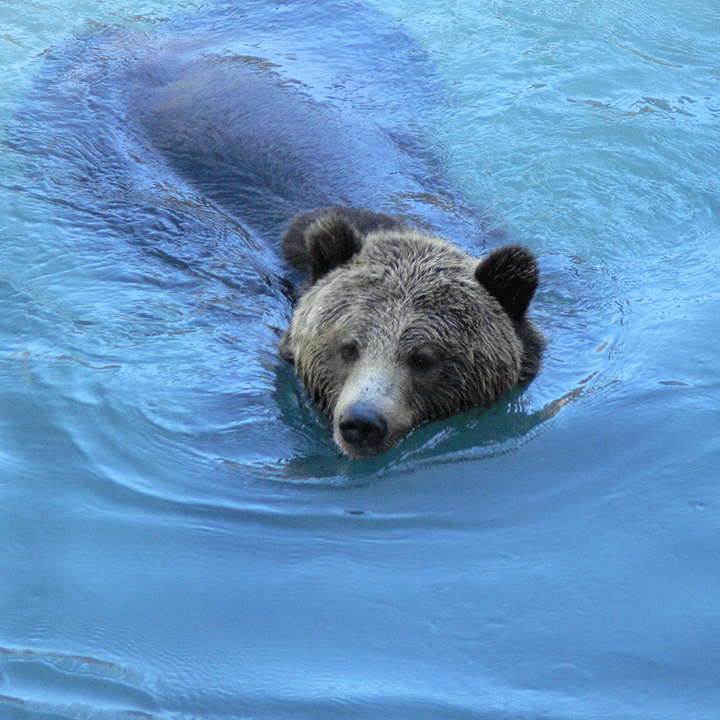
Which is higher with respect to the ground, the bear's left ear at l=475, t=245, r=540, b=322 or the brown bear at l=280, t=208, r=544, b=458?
the bear's left ear at l=475, t=245, r=540, b=322

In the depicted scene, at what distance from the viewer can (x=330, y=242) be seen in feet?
19.1

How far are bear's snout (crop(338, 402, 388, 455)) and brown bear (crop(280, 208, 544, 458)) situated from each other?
0.03m

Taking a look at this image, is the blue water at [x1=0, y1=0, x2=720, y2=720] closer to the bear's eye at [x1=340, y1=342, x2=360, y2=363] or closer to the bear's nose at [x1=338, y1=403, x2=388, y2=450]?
the bear's nose at [x1=338, y1=403, x2=388, y2=450]

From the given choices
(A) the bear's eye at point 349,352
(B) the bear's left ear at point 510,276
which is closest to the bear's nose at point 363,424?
(A) the bear's eye at point 349,352

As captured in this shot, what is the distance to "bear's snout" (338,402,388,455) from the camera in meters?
4.68

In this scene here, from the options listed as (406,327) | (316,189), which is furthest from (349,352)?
(316,189)

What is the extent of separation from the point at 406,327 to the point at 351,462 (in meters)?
0.83

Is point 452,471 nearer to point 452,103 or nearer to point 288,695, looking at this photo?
point 288,695

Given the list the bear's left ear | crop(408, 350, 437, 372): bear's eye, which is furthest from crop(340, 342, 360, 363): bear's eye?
the bear's left ear

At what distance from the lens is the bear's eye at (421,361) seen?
5.29 meters

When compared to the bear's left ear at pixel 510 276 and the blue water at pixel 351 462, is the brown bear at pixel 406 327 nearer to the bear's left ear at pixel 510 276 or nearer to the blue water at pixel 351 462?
the bear's left ear at pixel 510 276

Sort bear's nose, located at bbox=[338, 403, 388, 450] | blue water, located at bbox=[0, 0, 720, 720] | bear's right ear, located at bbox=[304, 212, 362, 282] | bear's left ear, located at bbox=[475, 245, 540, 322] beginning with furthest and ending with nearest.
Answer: bear's right ear, located at bbox=[304, 212, 362, 282] → bear's left ear, located at bbox=[475, 245, 540, 322] → bear's nose, located at bbox=[338, 403, 388, 450] → blue water, located at bbox=[0, 0, 720, 720]

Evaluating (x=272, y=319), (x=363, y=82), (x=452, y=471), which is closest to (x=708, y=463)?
(x=452, y=471)

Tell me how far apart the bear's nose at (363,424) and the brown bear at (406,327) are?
0.04 m
